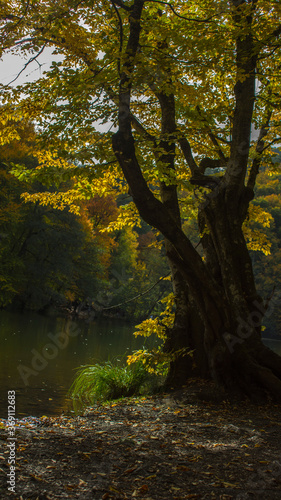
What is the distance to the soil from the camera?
3.03 m

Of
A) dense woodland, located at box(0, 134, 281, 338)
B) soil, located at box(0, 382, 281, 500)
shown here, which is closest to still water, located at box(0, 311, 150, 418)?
dense woodland, located at box(0, 134, 281, 338)

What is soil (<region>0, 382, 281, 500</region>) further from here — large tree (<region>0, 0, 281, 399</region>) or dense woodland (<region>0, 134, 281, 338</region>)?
dense woodland (<region>0, 134, 281, 338</region>)

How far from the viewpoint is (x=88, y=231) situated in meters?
31.5

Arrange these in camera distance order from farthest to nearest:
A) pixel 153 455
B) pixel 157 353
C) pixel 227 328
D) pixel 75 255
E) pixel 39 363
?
pixel 75 255
pixel 39 363
pixel 157 353
pixel 227 328
pixel 153 455

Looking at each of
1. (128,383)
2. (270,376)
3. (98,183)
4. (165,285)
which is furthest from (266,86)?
(165,285)

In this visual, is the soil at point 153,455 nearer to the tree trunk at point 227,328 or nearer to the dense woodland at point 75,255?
the tree trunk at point 227,328

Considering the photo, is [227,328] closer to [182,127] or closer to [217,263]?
[217,263]

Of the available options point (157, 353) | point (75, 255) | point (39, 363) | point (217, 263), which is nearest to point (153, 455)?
point (157, 353)

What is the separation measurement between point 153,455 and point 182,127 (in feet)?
18.0

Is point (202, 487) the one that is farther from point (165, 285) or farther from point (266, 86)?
point (165, 285)

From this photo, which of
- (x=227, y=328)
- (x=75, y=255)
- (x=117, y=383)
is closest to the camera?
(x=227, y=328)

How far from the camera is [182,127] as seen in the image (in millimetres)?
7359

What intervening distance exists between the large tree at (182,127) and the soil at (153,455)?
1.31 meters

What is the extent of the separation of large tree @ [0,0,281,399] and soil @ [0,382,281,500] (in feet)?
4.29
